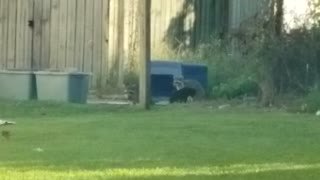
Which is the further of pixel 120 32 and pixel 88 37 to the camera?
pixel 88 37

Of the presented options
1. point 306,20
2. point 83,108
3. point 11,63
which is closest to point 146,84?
point 83,108

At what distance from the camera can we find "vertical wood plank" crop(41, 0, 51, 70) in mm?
25625

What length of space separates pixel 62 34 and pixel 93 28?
74 centimetres

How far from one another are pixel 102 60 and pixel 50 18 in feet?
4.91

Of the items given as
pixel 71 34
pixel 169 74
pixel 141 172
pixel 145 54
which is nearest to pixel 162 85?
pixel 169 74

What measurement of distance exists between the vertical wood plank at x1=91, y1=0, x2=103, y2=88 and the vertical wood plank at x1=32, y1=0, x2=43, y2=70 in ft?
4.14

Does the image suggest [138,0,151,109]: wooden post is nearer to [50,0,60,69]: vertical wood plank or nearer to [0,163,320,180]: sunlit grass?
[50,0,60,69]: vertical wood plank

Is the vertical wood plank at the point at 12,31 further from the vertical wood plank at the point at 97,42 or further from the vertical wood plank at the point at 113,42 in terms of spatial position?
the vertical wood plank at the point at 113,42

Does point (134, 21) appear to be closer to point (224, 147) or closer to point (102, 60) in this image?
point (102, 60)

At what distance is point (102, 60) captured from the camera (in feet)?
83.9

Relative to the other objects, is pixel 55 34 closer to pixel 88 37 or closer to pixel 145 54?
pixel 88 37

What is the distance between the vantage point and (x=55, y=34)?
84.1 feet

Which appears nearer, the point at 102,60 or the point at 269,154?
the point at 269,154

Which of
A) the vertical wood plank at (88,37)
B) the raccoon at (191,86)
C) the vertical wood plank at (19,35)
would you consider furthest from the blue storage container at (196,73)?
the vertical wood plank at (19,35)
